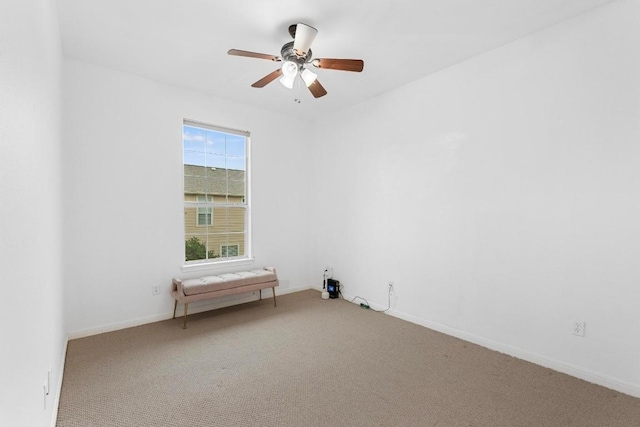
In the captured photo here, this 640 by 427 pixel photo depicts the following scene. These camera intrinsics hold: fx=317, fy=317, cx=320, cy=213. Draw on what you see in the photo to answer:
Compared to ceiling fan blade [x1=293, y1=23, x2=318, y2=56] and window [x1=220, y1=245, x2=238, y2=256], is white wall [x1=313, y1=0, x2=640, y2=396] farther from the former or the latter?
window [x1=220, y1=245, x2=238, y2=256]

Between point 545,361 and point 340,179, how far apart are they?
313 cm

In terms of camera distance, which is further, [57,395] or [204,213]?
[204,213]

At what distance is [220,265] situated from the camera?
4.19 metres

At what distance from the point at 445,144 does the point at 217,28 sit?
247cm

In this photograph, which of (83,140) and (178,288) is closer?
(83,140)

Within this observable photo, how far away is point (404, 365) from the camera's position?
2699 mm

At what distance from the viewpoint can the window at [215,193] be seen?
159 inches

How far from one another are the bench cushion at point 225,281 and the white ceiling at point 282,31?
7.66 ft

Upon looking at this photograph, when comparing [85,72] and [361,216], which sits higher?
[85,72]

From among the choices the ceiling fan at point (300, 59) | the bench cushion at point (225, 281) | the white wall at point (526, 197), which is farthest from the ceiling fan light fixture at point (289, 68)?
the bench cushion at point (225, 281)

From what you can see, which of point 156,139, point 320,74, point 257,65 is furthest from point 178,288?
point 320,74

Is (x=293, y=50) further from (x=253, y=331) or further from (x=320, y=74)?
(x=253, y=331)

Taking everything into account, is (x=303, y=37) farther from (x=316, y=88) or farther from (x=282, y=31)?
(x=316, y=88)

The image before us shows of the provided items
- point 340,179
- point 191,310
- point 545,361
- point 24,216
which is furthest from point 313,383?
point 340,179
